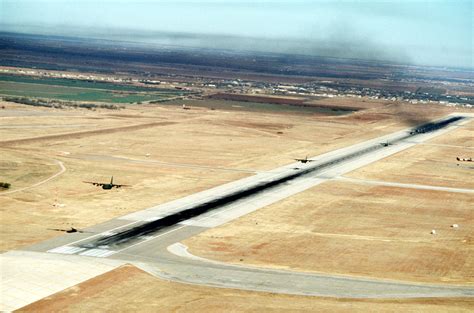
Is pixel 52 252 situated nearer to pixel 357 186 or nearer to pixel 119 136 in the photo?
pixel 357 186

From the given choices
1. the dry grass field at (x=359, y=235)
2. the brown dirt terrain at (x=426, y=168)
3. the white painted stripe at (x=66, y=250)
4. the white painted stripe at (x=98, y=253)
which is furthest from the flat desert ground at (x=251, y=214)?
the white painted stripe at (x=98, y=253)

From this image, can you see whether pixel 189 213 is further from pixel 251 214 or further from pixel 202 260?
pixel 202 260

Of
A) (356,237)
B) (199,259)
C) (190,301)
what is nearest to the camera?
(190,301)

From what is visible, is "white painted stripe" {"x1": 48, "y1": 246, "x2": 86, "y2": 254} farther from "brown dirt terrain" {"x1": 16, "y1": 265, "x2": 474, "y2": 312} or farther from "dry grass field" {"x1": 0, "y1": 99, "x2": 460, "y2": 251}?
"brown dirt terrain" {"x1": 16, "y1": 265, "x2": 474, "y2": 312}

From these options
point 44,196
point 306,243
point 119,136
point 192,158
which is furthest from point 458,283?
point 119,136

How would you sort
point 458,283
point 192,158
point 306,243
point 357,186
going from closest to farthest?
point 458,283
point 306,243
point 357,186
point 192,158

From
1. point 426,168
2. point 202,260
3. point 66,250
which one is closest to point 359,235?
point 202,260
